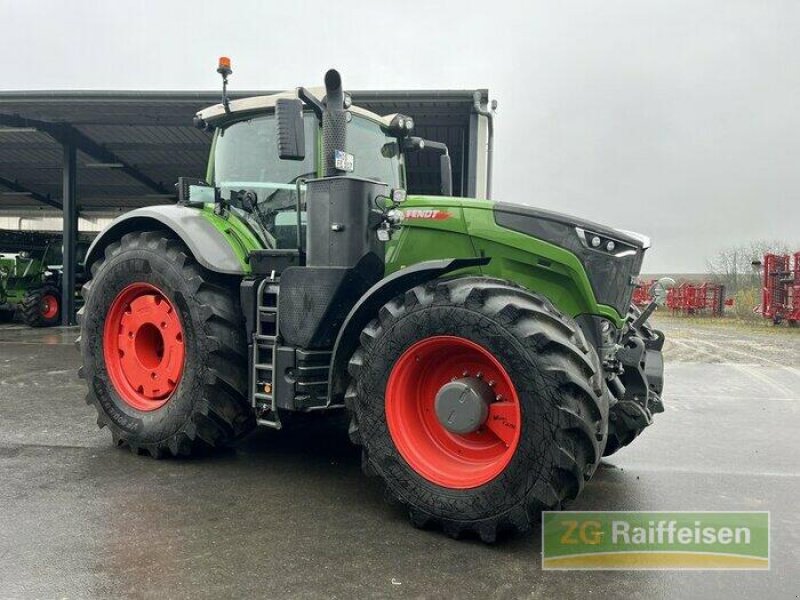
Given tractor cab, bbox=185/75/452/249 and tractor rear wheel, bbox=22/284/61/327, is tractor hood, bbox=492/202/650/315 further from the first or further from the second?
tractor rear wheel, bbox=22/284/61/327

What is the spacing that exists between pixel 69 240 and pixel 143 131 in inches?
146

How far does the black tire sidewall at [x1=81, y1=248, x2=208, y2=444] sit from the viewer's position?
3.73 meters

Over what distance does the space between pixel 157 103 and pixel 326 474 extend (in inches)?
378

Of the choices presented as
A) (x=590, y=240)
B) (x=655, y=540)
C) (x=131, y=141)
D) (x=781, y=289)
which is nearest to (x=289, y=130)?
(x=590, y=240)

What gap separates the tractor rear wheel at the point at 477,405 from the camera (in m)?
2.61

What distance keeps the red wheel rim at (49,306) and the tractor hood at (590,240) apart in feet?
48.6

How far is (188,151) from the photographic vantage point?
47.7ft

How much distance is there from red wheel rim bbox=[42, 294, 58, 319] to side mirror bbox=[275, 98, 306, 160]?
14.0 meters

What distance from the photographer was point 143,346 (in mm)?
4219

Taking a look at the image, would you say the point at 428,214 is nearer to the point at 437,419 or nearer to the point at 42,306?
the point at 437,419

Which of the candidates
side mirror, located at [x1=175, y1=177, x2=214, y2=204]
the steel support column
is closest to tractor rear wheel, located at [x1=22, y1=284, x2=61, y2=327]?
the steel support column

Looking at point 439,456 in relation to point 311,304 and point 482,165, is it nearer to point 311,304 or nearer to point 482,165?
point 311,304

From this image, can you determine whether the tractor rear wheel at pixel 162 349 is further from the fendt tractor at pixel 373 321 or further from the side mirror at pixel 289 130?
the side mirror at pixel 289 130

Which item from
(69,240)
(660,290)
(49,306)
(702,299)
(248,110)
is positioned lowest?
(49,306)
